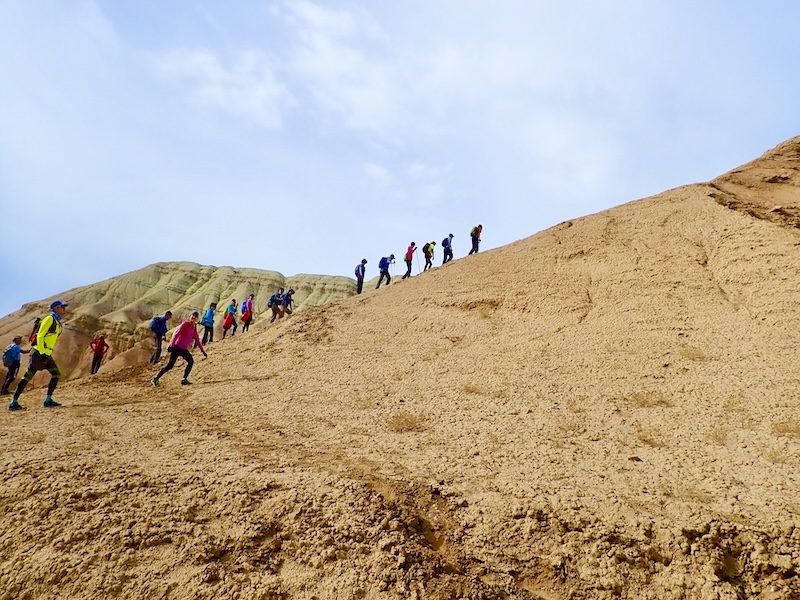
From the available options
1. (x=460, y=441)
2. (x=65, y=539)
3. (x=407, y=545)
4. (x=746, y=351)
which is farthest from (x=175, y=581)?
(x=746, y=351)

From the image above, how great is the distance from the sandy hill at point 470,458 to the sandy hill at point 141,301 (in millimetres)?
41784

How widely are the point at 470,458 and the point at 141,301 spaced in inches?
2983

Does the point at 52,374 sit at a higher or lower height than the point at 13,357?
lower

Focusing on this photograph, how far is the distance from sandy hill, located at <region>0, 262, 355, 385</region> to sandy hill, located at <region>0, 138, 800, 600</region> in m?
41.8

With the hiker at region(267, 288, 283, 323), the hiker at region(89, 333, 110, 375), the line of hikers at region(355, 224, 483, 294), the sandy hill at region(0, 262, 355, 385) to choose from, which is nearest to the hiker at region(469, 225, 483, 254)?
the line of hikers at region(355, 224, 483, 294)

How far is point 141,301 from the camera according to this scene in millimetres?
70125

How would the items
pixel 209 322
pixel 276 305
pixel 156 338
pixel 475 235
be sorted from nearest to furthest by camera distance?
pixel 156 338 → pixel 209 322 → pixel 276 305 → pixel 475 235

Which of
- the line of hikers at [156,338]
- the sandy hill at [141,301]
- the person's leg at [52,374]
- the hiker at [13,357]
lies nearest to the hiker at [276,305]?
the line of hikers at [156,338]

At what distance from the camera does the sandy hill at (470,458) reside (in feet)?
10.7

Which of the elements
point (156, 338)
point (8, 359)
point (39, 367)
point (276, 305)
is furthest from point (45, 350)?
point (276, 305)

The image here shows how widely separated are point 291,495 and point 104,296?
263 feet

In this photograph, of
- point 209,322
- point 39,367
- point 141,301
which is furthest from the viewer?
point 141,301

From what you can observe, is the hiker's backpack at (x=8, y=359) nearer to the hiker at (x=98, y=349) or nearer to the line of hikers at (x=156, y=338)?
the line of hikers at (x=156, y=338)

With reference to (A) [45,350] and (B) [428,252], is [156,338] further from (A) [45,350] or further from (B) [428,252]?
Result: (B) [428,252]
